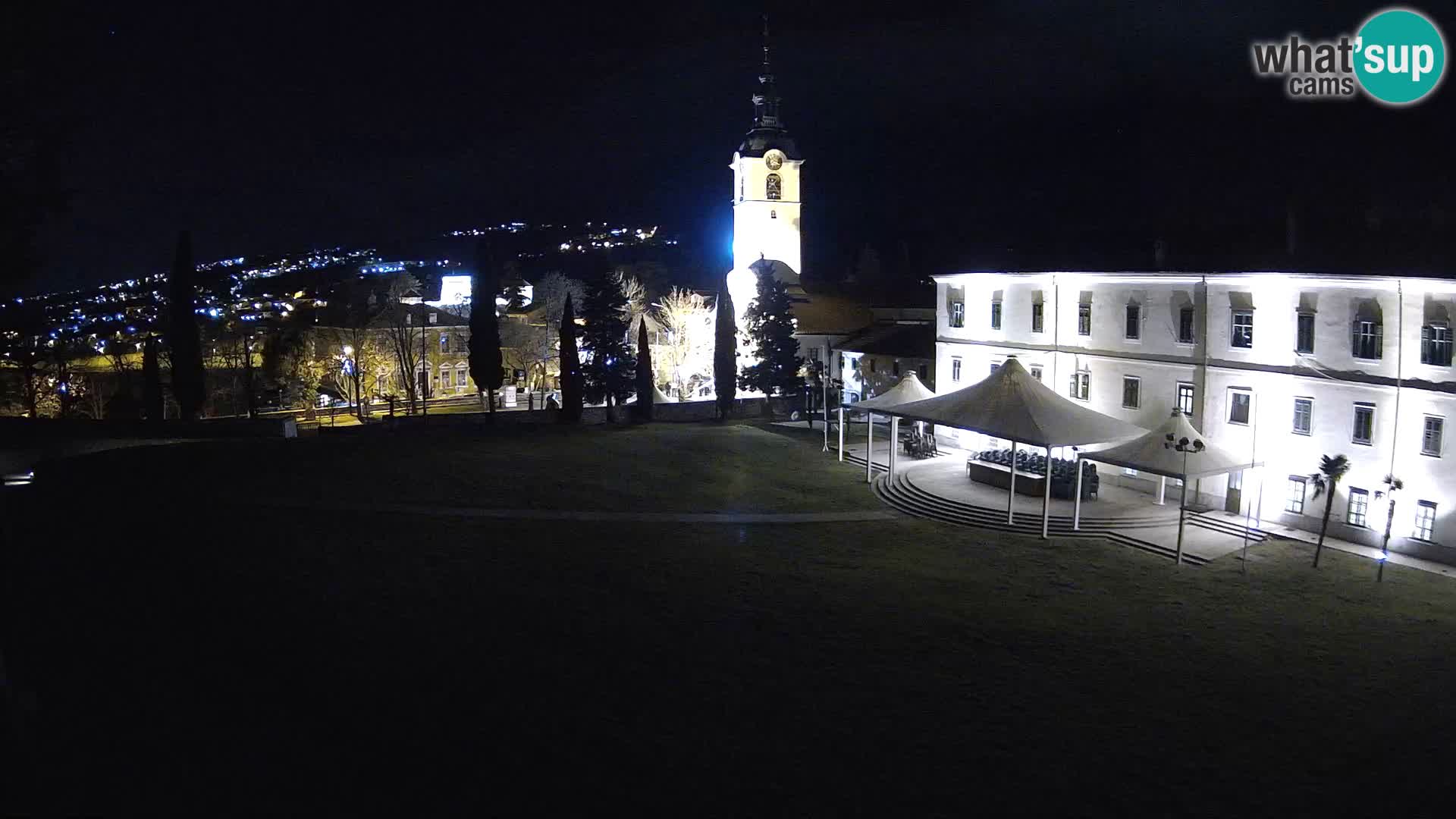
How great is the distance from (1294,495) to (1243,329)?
4.44 m

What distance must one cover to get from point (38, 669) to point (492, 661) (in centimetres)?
572

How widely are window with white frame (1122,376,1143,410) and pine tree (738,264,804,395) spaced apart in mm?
21405

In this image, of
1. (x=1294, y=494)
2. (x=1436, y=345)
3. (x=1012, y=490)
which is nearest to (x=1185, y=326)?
(x=1294, y=494)

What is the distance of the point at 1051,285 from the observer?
28.8 metres

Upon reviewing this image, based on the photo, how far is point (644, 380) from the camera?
40906mm

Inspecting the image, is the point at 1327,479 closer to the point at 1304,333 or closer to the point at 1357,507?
the point at 1357,507

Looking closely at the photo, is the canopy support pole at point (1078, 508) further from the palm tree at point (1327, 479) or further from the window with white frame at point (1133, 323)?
the window with white frame at point (1133, 323)

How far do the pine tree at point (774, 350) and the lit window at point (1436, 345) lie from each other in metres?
28.9

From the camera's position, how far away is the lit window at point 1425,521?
68.1ft

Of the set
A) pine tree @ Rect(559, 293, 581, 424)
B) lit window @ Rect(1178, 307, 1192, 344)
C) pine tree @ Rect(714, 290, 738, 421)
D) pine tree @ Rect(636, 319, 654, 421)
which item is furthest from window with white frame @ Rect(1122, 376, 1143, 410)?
pine tree @ Rect(559, 293, 581, 424)

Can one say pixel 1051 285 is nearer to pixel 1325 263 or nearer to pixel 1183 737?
pixel 1325 263

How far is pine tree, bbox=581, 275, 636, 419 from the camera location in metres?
41.8

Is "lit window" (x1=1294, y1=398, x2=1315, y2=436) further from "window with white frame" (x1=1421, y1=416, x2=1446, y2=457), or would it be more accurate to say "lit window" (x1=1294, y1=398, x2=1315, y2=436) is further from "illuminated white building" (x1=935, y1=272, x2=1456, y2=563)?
"window with white frame" (x1=1421, y1=416, x2=1446, y2=457)

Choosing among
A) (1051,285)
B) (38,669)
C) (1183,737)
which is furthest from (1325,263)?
(38,669)
